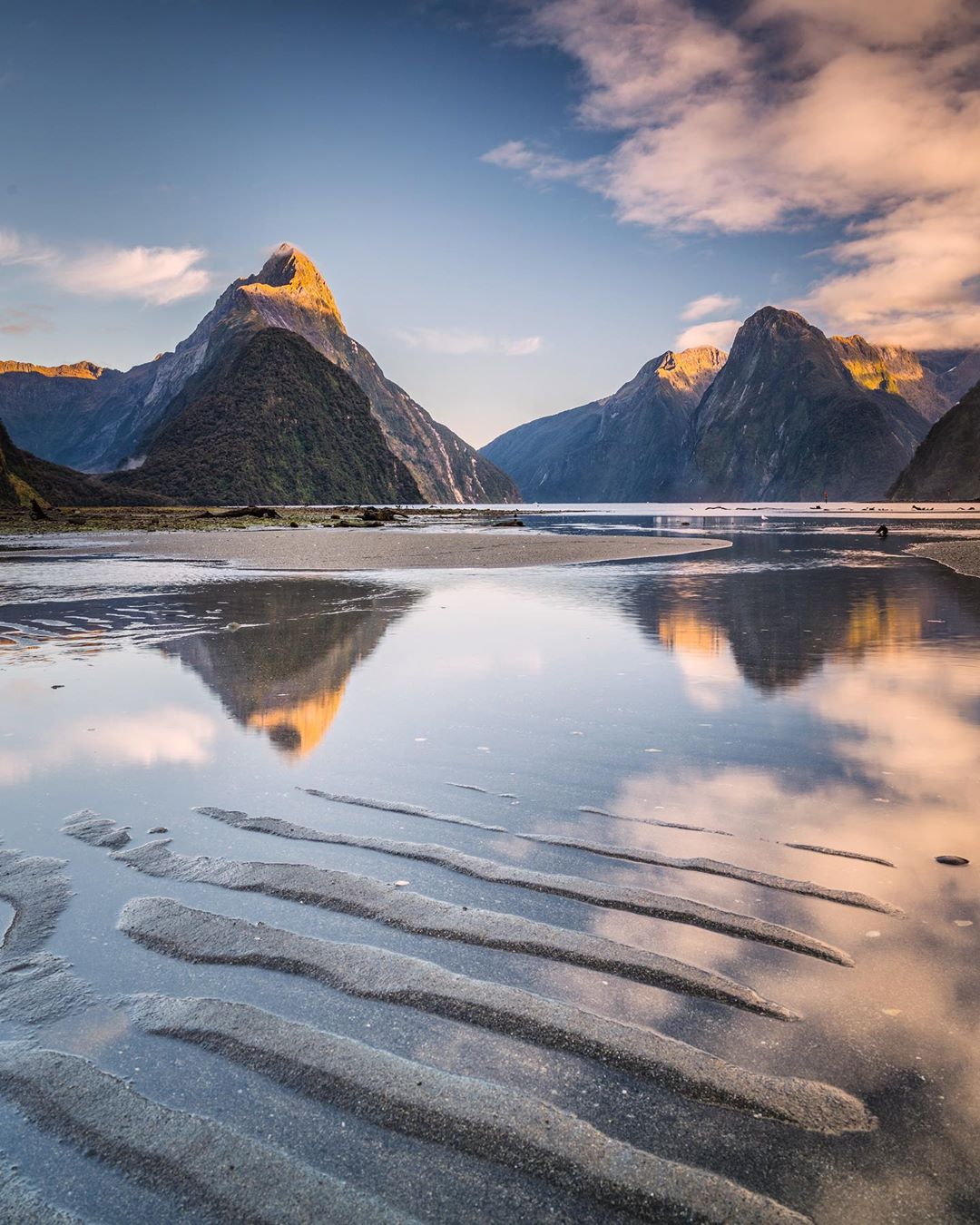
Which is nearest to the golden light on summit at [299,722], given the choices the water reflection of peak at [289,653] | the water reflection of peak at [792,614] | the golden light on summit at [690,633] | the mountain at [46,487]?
the water reflection of peak at [289,653]

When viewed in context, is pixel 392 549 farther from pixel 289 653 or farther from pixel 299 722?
pixel 299 722

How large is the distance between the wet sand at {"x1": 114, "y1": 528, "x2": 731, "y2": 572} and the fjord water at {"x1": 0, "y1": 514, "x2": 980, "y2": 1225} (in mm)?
21198

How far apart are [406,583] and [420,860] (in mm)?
22425

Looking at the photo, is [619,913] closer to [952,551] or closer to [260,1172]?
[260,1172]

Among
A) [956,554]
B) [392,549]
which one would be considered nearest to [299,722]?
[956,554]

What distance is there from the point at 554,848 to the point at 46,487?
557ft

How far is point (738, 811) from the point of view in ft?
22.1

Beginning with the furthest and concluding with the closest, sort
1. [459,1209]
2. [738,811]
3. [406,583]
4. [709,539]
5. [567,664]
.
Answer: [709,539] < [406,583] < [567,664] < [738,811] < [459,1209]

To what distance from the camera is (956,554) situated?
3859cm

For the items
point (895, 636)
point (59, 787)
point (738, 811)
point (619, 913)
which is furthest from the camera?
point (895, 636)

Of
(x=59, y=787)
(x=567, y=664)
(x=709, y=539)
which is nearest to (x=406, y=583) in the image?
(x=567, y=664)

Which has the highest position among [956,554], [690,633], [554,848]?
[956,554]

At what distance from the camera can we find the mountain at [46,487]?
116125mm

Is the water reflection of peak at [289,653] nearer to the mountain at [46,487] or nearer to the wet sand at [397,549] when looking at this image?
the wet sand at [397,549]
